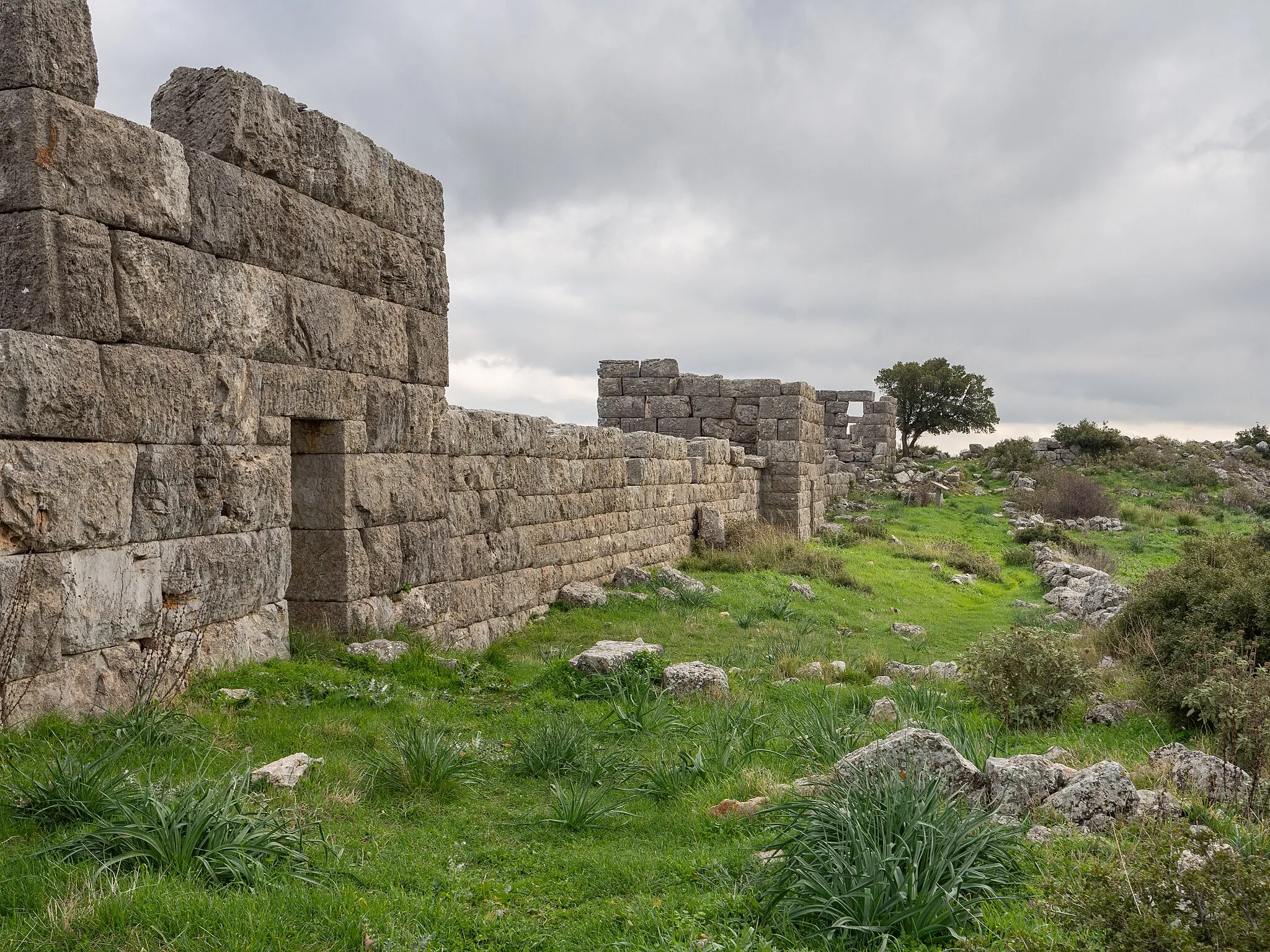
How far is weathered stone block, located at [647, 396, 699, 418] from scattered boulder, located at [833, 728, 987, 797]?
17125 millimetres

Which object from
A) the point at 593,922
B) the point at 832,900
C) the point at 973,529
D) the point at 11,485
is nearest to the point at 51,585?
the point at 11,485

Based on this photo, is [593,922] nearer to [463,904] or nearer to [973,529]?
[463,904]

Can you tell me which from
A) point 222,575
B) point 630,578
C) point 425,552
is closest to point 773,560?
point 630,578

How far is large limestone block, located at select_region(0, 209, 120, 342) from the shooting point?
572cm

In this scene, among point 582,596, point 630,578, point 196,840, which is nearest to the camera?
point 196,840

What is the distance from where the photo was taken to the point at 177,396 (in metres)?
6.55

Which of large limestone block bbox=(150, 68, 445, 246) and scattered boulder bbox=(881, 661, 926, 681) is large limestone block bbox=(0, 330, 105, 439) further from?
scattered boulder bbox=(881, 661, 926, 681)

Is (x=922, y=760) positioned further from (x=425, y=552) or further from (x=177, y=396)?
(x=425, y=552)

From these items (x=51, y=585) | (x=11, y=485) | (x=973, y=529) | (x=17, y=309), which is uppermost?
(x=17, y=309)

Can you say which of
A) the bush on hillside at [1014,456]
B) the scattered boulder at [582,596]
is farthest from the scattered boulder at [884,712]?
the bush on hillside at [1014,456]

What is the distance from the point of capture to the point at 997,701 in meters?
7.43

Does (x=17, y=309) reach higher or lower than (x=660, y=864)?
higher

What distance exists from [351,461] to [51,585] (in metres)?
3.00

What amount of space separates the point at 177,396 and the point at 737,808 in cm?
442
